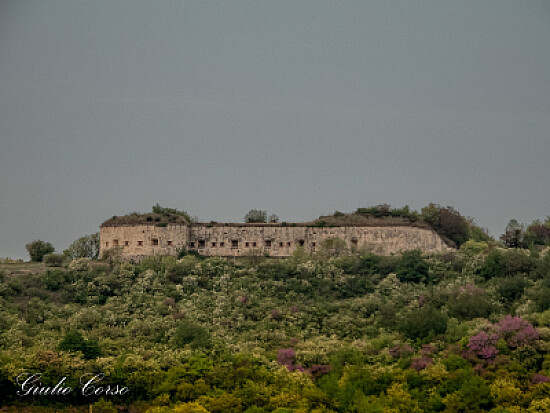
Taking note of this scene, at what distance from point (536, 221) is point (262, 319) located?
30.3m

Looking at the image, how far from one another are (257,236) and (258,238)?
163 millimetres

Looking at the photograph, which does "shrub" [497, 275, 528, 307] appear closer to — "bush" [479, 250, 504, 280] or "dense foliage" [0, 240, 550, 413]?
"dense foliage" [0, 240, 550, 413]

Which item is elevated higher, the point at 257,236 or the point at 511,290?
the point at 257,236

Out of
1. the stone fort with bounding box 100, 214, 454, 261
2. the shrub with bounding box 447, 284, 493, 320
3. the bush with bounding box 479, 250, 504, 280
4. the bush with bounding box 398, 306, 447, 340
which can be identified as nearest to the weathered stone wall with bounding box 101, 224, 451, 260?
the stone fort with bounding box 100, 214, 454, 261

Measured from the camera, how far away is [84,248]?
8056 cm

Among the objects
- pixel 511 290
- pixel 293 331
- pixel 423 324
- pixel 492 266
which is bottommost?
pixel 293 331

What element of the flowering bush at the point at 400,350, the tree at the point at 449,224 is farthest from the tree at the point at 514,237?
the flowering bush at the point at 400,350

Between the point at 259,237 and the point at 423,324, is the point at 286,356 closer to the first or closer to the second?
the point at 423,324

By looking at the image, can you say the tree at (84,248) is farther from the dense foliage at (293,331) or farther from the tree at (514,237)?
the tree at (514,237)

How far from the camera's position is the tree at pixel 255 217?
80625mm

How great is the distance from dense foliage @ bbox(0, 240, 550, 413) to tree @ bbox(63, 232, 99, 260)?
620 cm

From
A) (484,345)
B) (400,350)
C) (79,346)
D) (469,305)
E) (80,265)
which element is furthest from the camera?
(80,265)

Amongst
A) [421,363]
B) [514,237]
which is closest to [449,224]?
[514,237]

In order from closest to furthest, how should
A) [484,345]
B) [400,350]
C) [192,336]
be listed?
1. [484,345]
2. [400,350]
3. [192,336]
